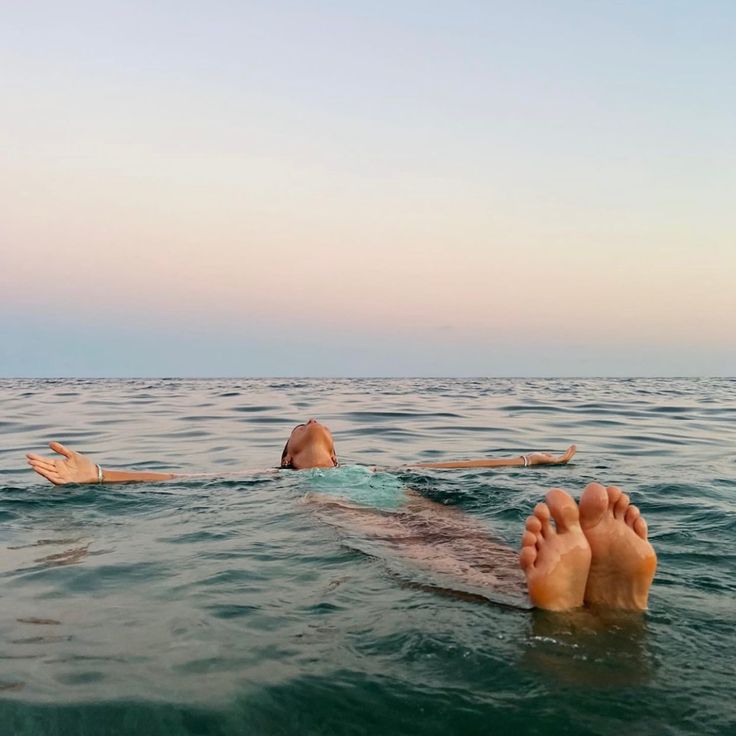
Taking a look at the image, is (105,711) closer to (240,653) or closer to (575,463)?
(240,653)

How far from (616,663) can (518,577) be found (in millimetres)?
999

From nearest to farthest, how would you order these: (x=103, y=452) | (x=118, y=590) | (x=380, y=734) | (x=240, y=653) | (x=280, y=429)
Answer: (x=380, y=734)
(x=240, y=653)
(x=118, y=590)
(x=103, y=452)
(x=280, y=429)

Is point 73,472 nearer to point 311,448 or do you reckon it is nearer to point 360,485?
point 311,448

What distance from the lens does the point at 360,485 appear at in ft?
19.5

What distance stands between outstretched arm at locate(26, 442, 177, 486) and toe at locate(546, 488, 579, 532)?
412 cm

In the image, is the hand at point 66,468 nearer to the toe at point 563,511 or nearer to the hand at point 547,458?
the toe at point 563,511

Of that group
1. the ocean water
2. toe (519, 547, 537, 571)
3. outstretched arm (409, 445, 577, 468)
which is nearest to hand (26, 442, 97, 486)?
the ocean water

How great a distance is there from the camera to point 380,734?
2066mm

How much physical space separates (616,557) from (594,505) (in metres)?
0.26

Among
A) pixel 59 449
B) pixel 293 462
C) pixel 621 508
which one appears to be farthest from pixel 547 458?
pixel 59 449

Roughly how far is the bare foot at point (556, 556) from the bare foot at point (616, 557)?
0.20 ft

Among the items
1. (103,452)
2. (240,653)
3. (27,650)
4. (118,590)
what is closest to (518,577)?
(240,653)

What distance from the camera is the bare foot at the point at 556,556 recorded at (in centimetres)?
293

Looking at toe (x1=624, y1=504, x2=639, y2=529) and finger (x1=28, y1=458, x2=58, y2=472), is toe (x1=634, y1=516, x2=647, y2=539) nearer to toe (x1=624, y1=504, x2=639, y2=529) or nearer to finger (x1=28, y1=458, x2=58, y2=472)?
toe (x1=624, y1=504, x2=639, y2=529)
